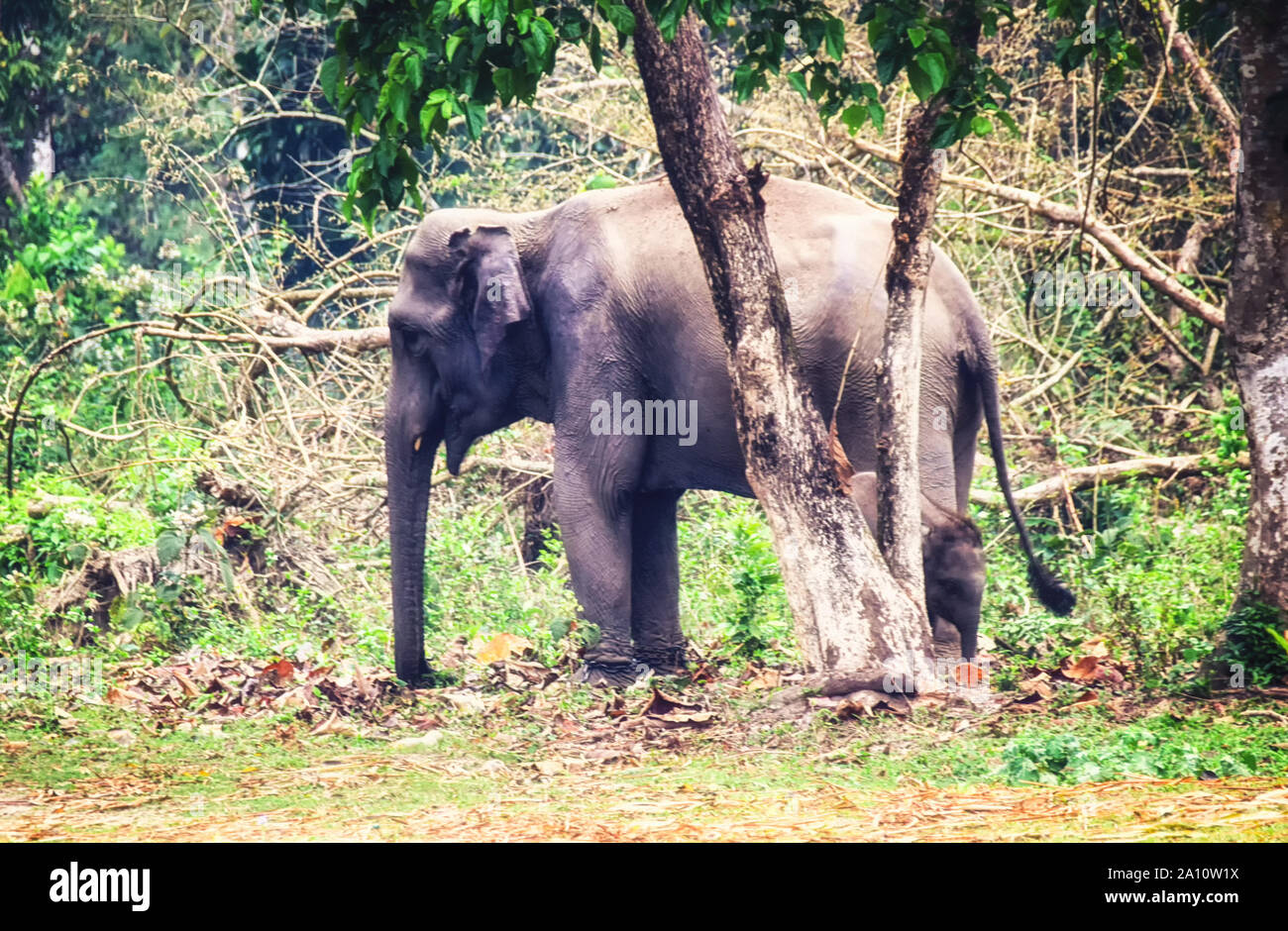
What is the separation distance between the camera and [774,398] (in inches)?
280

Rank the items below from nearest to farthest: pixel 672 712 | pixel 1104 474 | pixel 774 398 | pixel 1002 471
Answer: pixel 774 398 < pixel 672 712 < pixel 1002 471 < pixel 1104 474

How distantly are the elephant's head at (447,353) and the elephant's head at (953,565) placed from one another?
2500mm

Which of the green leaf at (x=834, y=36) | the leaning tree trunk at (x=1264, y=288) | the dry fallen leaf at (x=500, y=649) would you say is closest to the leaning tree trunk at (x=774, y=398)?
the green leaf at (x=834, y=36)

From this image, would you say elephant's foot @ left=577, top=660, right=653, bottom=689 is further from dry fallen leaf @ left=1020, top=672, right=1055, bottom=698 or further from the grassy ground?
dry fallen leaf @ left=1020, top=672, right=1055, bottom=698

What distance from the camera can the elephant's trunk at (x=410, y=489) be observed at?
835 cm

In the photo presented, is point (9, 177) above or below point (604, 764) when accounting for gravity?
above

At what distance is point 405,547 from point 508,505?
139 inches

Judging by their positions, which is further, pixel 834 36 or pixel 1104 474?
pixel 1104 474

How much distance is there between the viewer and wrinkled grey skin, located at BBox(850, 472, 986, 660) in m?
7.60

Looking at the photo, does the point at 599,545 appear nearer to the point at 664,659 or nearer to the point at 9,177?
the point at 664,659

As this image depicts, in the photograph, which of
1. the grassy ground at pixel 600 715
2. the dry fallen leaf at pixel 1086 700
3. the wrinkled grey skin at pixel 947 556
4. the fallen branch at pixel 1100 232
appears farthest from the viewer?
the fallen branch at pixel 1100 232

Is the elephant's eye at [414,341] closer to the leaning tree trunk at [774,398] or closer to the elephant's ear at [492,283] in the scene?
the elephant's ear at [492,283]

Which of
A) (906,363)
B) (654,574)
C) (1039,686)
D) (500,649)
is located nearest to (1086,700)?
(1039,686)

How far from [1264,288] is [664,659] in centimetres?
379
